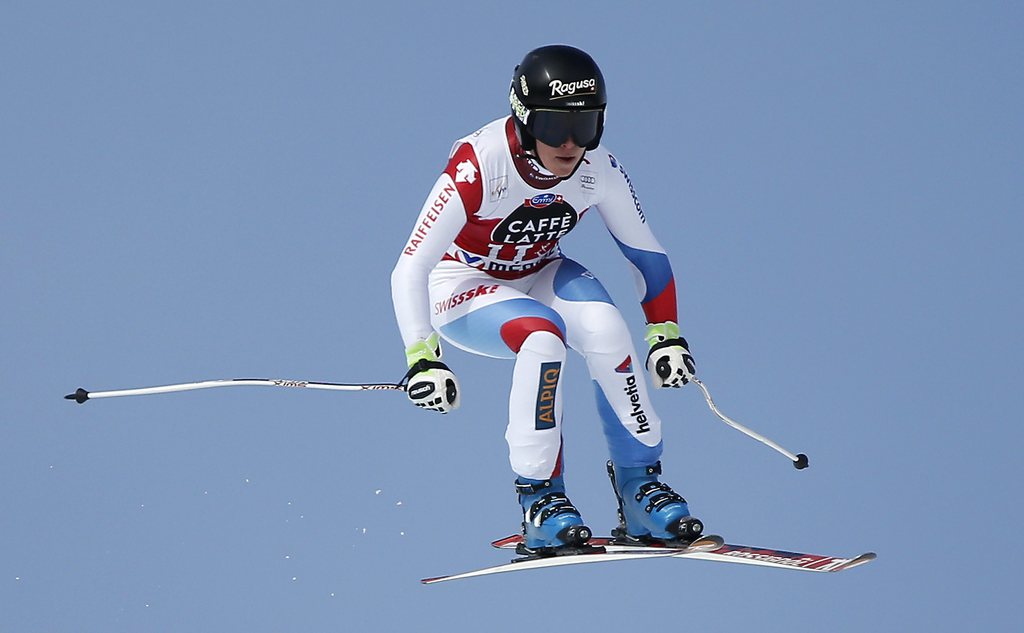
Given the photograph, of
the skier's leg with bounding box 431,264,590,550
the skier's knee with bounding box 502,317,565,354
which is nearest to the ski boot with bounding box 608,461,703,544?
the skier's leg with bounding box 431,264,590,550

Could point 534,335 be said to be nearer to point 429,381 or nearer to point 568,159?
point 429,381

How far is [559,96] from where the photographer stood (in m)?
4.75

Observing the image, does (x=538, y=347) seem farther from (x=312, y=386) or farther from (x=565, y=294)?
(x=312, y=386)

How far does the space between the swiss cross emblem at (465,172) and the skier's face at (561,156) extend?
0.19 meters

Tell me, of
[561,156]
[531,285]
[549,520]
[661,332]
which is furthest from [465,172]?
[549,520]

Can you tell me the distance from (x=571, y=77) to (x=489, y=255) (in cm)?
62

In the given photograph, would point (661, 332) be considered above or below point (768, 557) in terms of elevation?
above

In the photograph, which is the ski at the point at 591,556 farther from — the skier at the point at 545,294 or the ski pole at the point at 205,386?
the ski pole at the point at 205,386

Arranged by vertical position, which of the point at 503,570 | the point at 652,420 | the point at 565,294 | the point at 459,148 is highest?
the point at 459,148

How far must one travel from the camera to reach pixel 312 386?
5.23 metres

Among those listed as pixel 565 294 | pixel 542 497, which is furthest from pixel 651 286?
pixel 542 497

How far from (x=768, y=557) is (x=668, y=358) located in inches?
25.1

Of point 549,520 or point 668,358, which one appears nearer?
point 549,520

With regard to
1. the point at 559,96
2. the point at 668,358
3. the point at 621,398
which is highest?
the point at 559,96
